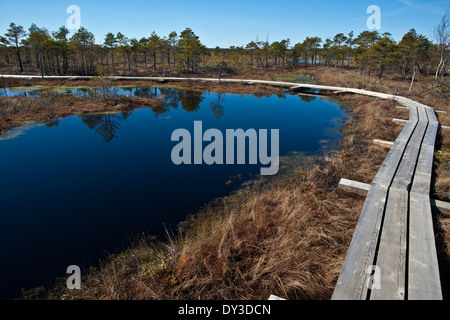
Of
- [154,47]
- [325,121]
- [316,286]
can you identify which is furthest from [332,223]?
[154,47]

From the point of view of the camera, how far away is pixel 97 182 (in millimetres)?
7594

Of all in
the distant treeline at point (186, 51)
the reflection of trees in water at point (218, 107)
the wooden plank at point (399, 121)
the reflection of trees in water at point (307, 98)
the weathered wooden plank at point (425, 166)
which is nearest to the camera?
the weathered wooden plank at point (425, 166)

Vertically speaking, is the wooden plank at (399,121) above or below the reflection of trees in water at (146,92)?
below

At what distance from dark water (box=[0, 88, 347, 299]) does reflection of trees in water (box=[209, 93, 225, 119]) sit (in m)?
1.14

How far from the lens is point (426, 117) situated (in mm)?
12609

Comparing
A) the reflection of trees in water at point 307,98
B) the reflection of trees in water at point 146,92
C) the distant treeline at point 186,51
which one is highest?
the distant treeline at point 186,51

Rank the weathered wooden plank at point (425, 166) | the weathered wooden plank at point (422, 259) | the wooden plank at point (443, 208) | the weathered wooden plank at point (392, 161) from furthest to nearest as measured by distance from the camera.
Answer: the weathered wooden plank at point (392, 161), the weathered wooden plank at point (425, 166), the wooden plank at point (443, 208), the weathered wooden plank at point (422, 259)

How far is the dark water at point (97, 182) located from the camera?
4906mm

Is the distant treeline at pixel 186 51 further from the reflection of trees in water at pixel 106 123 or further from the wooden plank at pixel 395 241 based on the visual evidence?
the wooden plank at pixel 395 241

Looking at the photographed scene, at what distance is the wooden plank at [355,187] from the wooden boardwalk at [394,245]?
1.06 feet

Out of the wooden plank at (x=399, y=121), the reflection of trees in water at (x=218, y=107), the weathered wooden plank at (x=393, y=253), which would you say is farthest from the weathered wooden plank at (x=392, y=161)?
the reflection of trees in water at (x=218, y=107)
